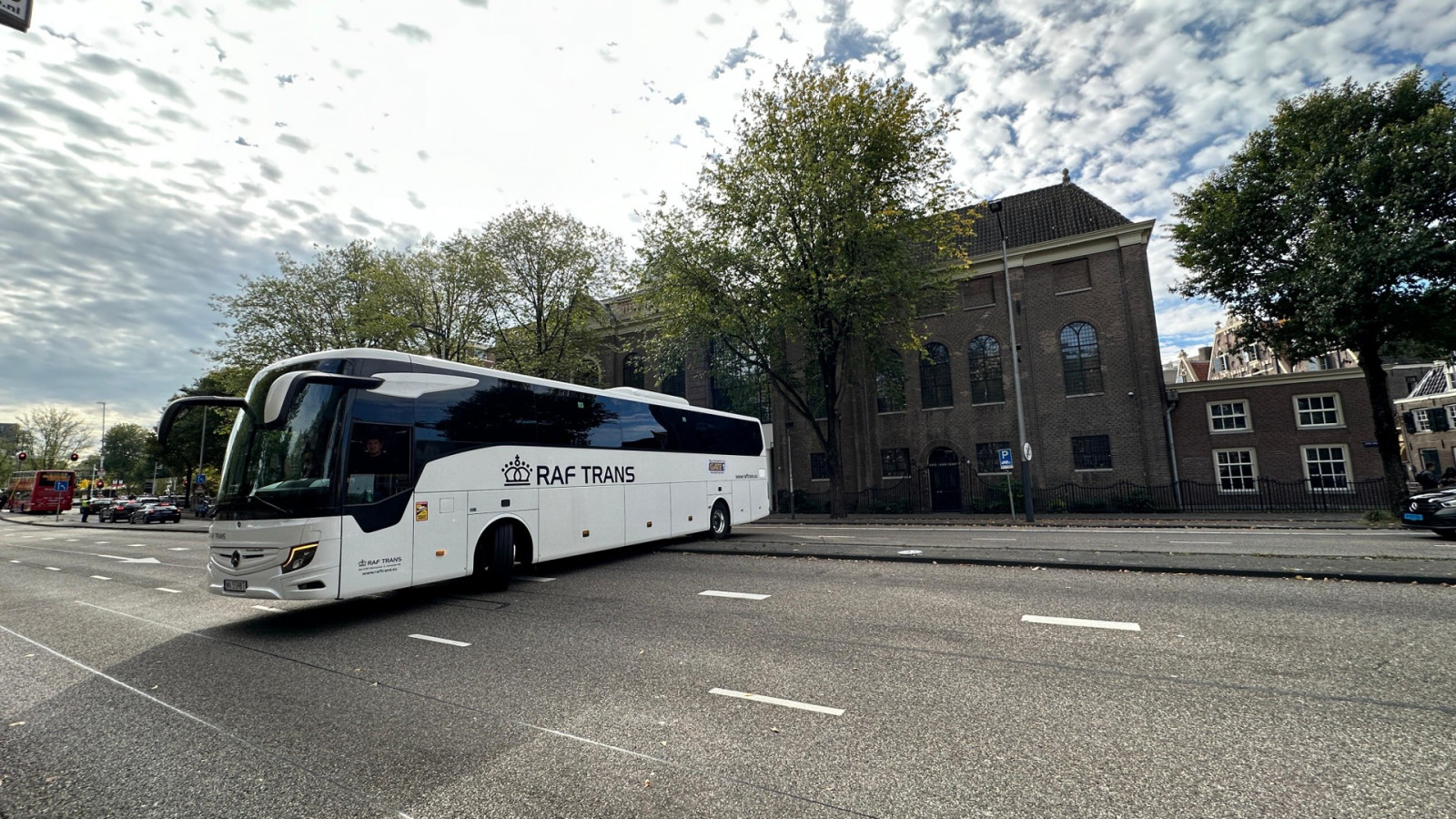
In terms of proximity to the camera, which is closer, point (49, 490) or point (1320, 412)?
point (1320, 412)

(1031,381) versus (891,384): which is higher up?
(891,384)

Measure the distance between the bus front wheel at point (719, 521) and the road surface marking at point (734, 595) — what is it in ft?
22.8

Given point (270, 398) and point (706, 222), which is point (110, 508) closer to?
point (706, 222)

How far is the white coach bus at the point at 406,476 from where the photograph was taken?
7320 mm

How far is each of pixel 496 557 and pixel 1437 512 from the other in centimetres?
1832

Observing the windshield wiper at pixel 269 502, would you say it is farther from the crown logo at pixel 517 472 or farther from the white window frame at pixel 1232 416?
the white window frame at pixel 1232 416

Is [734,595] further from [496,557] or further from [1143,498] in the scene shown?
→ [1143,498]

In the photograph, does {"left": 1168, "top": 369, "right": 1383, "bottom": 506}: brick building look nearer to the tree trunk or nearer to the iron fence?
the iron fence

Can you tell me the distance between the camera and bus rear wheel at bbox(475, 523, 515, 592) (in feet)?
31.3

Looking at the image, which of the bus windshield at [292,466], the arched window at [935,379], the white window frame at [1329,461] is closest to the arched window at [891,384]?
the arched window at [935,379]

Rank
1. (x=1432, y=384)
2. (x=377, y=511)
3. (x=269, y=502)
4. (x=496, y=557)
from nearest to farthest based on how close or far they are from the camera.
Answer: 1. (x=269, y=502)
2. (x=377, y=511)
3. (x=496, y=557)
4. (x=1432, y=384)

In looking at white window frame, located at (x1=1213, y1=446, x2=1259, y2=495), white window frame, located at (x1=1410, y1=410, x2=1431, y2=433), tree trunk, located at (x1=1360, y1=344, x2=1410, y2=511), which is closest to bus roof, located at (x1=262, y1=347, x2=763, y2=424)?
tree trunk, located at (x1=1360, y1=344, x2=1410, y2=511)

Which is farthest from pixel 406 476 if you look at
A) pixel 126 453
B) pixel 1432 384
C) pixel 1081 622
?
pixel 126 453

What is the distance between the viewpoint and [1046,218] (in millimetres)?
29781
